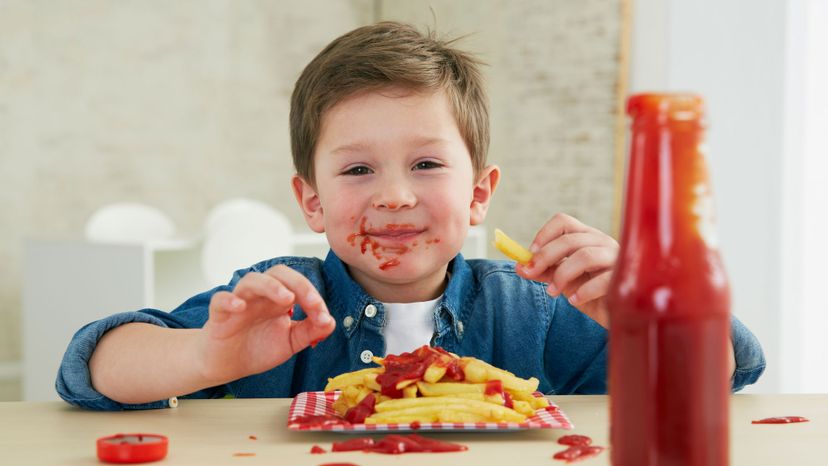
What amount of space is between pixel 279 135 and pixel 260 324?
4.23 metres

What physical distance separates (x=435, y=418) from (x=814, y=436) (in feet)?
1.19

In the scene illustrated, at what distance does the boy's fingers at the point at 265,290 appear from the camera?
88 centimetres

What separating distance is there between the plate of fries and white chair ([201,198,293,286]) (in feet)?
7.34

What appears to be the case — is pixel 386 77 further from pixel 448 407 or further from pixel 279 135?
pixel 279 135

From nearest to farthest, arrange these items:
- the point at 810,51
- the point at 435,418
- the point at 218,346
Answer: the point at 435,418
the point at 218,346
the point at 810,51

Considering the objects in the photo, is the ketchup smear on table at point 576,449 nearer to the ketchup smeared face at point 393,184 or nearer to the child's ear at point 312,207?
the ketchup smeared face at point 393,184

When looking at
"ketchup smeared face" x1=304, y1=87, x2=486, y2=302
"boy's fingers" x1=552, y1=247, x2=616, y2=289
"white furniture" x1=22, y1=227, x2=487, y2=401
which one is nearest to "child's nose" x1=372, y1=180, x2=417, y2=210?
"ketchup smeared face" x1=304, y1=87, x2=486, y2=302

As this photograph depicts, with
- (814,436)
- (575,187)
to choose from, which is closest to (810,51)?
(575,187)

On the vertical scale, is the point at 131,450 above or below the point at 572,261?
below

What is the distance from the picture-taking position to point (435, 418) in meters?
0.87

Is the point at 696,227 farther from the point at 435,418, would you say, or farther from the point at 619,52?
the point at 619,52

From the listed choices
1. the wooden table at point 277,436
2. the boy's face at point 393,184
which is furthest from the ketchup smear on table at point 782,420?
the boy's face at point 393,184

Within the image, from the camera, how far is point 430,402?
88cm

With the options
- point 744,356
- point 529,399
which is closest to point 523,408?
point 529,399
